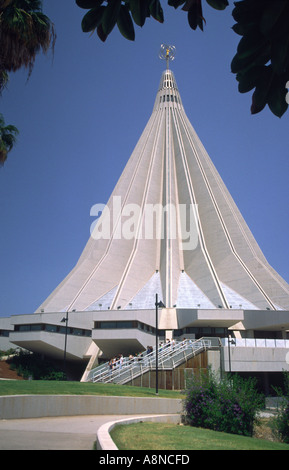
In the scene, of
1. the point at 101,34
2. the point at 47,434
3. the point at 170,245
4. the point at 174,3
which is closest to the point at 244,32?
the point at 174,3

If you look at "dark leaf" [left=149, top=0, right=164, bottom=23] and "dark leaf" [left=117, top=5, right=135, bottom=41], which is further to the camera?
"dark leaf" [left=149, top=0, right=164, bottom=23]

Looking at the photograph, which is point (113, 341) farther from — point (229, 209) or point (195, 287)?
point (229, 209)

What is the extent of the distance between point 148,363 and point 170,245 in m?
22.2

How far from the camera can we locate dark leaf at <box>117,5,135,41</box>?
7.69 feet

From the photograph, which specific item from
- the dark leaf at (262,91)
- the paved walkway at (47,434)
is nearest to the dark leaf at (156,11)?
the dark leaf at (262,91)

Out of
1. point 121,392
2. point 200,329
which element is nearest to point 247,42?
point 121,392

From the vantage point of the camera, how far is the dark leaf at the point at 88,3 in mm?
2322

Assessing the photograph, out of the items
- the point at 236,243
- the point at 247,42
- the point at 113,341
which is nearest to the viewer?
the point at 247,42

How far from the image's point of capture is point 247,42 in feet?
7.05

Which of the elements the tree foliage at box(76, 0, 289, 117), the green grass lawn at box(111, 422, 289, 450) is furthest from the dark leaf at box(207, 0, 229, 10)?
the green grass lawn at box(111, 422, 289, 450)

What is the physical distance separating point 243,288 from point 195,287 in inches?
175

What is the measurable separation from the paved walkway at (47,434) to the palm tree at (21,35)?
873cm

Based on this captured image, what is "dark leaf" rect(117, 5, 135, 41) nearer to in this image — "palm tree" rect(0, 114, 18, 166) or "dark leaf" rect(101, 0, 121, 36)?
"dark leaf" rect(101, 0, 121, 36)

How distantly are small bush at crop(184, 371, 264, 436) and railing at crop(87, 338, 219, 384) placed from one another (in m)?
9.43
